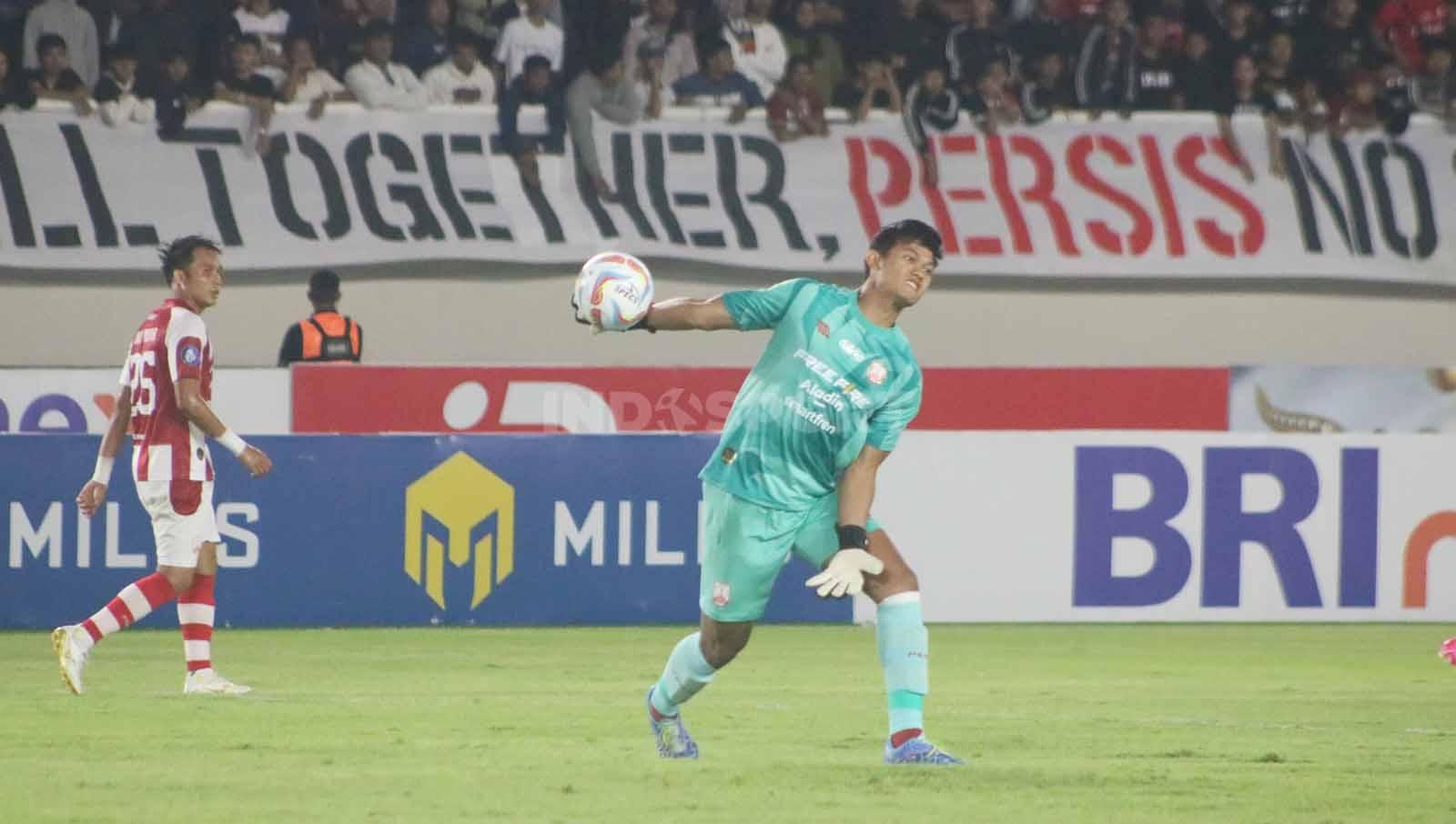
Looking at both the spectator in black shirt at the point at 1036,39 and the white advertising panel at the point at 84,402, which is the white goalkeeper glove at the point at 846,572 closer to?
the white advertising panel at the point at 84,402

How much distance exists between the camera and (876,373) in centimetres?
784

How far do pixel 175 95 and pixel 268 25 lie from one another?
1.07m

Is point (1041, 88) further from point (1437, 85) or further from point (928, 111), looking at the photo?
point (1437, 85)

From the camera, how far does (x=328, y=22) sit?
19656mm

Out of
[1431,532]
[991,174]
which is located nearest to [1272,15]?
[991,174]

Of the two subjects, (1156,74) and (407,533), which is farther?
(1156,74)

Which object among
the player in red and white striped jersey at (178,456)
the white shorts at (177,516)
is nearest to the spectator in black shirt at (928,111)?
the player in red and white striped jersey at (178,456)

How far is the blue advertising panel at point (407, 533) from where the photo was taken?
1348cm

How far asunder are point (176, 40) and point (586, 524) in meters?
7.18

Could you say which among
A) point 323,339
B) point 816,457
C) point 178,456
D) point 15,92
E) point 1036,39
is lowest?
point 178,456

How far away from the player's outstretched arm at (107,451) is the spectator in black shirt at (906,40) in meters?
11.3

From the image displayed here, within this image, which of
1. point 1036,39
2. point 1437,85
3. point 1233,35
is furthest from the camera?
point 1437,85

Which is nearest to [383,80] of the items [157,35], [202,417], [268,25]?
[268,25]

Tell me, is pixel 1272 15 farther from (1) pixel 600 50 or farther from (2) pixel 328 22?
(2) pixel 328 22
